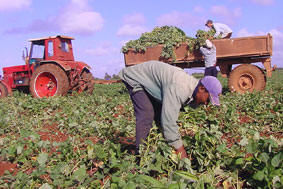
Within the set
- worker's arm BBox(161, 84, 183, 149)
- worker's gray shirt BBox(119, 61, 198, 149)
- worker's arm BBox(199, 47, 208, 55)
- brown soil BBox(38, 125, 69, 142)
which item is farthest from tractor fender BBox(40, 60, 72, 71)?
worker's arm BBox(161, 84, 183, 149)

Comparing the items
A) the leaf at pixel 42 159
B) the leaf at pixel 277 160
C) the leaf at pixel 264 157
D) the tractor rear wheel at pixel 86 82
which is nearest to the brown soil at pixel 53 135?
the leaf at pixel 42 159

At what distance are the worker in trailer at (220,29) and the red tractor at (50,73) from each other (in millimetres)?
4333

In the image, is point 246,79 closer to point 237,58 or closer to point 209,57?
point 237,58

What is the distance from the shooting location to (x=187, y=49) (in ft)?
27.2

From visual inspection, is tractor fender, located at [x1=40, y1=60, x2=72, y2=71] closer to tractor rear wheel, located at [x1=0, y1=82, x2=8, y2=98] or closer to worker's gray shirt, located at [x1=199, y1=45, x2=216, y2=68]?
tractor rear wheel, located at [x1=0, y1=82, x2=8, y2=98]

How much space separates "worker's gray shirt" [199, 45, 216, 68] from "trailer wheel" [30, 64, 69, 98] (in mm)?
4181

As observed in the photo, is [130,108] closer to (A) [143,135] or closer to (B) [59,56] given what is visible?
(A) [143,135]

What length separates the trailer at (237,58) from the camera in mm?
7836

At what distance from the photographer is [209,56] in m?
7.66

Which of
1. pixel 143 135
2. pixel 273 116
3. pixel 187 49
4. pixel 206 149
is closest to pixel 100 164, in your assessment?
pixel 143 135

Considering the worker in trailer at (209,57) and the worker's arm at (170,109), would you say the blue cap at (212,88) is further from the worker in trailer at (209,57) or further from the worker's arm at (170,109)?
the worker in trailer at (209,57)

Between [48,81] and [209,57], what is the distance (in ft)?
16.8

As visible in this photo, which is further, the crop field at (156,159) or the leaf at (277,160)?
the crop field at (156,159)

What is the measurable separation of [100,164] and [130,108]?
3.35 metres
